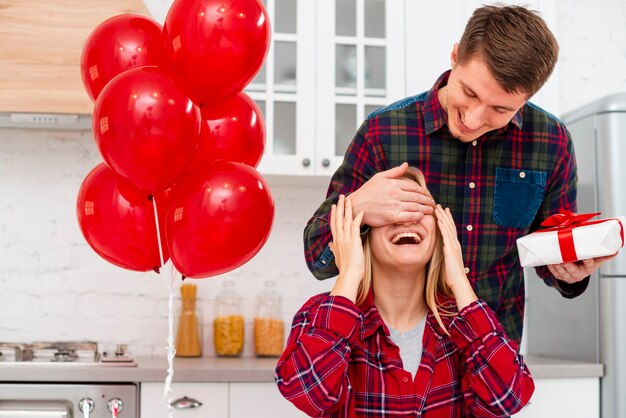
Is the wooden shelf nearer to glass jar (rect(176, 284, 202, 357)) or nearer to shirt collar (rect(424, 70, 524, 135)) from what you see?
glass jar (rect(176, 284, 202, 357))

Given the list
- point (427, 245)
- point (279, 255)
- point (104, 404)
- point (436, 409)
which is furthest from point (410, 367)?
point (279, 255)

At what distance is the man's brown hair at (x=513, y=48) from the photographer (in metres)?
1.57

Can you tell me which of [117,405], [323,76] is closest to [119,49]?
[117,405]

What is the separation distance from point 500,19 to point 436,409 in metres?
0.78

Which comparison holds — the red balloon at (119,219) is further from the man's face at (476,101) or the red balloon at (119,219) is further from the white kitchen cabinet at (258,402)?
the white kitchen cabinet at (258,402)

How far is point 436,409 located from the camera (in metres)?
1.59

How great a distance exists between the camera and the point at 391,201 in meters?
1.61

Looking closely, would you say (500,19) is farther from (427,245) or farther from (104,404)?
(104,404)

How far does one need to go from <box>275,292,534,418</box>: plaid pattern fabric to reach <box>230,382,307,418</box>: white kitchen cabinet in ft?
3.25

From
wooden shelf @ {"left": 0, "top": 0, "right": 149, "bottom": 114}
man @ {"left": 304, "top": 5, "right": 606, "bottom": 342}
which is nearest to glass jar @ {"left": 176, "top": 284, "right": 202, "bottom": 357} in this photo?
wooden shelf @ {"left": 0, "top": 0, "right": 149, "bottom": 114}

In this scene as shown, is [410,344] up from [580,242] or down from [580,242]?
down

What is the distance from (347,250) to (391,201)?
13cm

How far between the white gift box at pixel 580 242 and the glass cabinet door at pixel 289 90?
134 centimetres

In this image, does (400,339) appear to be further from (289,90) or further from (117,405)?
(289,90)
